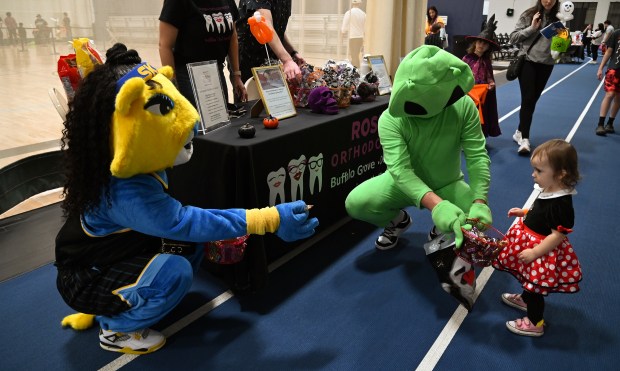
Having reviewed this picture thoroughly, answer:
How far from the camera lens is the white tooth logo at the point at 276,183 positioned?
2045mm

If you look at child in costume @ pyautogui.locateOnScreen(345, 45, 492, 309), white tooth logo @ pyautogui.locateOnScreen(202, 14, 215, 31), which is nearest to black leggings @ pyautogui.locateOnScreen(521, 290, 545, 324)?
child in costume @ pyautogui.locateOnScreen(345, 45, 492, 309)

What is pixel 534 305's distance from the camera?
70.6 inches

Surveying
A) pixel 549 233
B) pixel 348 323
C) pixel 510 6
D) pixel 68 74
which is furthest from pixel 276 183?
pixel 510 6

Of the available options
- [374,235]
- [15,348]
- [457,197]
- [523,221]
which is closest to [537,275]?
[523,221]

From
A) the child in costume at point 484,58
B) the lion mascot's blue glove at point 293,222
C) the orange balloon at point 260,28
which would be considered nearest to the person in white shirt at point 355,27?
the child in costume at point 484,58

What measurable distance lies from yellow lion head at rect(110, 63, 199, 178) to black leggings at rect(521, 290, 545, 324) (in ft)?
5.00

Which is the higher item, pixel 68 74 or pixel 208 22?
pixel 208 22

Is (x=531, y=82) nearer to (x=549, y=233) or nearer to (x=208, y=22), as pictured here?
(x=549, y=233)

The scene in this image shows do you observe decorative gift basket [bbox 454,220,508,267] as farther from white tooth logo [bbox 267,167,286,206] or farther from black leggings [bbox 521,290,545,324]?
white tooth logo [bbox 267,167,286,206]

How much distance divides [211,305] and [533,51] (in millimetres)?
3786

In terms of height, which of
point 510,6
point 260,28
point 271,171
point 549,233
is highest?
point 510,6

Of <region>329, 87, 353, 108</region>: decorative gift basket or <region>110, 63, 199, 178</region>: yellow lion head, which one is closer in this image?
<region>110, 63, 199, 178</region>: yellow lion head

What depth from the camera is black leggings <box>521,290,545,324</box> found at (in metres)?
1.78

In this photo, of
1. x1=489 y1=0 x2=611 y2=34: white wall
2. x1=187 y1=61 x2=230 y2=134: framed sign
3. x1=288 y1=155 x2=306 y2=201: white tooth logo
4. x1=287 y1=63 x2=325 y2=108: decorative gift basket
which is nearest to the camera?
x1=187 y1=61 x2=230 y2=134: framed sign
